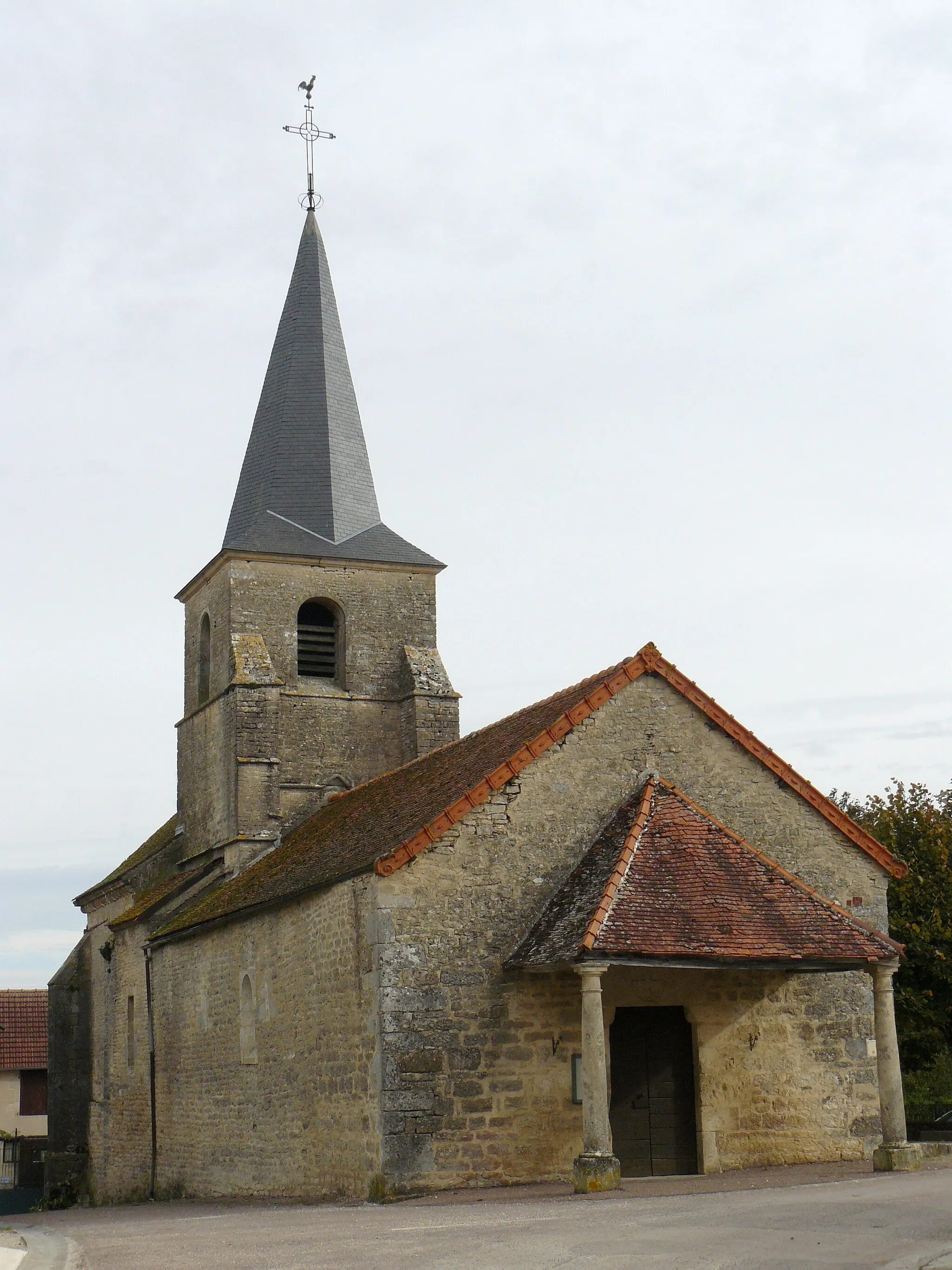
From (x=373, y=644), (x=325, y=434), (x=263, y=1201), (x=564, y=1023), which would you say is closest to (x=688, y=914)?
(x=564, y=1023)

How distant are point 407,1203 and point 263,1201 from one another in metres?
3.53

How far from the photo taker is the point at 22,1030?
35.8 m

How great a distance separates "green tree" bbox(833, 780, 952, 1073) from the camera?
24422mm

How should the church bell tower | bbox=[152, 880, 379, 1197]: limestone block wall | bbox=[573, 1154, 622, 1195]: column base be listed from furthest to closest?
the church bell tower
bbox=[152, 880, 379, 1197]: limestone block wall
bbox=[573, 1154, 622, 1195]: column base

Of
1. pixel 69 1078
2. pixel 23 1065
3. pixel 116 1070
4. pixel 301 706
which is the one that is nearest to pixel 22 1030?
pixel 23 1065

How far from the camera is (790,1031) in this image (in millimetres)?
14914

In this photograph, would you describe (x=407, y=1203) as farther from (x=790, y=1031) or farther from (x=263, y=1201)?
(x=790, y=1031)

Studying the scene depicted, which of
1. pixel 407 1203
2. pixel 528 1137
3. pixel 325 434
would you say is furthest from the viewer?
pixel 325 434

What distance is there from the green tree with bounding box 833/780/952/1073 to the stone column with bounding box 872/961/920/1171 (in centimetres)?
1101

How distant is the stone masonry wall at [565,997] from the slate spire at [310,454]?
9313 millimetres

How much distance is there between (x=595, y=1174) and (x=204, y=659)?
1395 cm

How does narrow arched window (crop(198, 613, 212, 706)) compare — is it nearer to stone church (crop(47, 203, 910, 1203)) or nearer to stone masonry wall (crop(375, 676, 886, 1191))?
stone church (crop(47, 203, 910, 1203))

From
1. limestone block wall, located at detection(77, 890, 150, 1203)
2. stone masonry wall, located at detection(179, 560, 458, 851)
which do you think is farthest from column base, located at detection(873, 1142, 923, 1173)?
limestone block wall, located at detection(77, 890, 150, 1203)

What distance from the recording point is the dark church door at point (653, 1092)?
14.3 m
